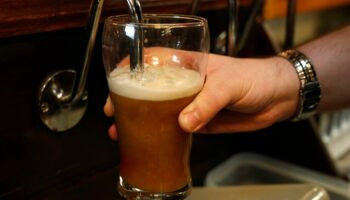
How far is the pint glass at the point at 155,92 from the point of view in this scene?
56 centimetres

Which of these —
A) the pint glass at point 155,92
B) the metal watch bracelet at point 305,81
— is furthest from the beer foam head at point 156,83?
the metal watch bracelet at point 305,81

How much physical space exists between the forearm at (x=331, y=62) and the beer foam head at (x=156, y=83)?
0.34m

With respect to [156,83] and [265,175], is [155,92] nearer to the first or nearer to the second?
[156,83]

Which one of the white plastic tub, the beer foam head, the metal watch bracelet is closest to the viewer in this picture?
the beer foam head

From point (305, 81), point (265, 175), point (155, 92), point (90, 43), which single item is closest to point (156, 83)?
point (155, 92)

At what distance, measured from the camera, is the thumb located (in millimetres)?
573

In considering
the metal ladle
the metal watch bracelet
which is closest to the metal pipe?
the metal ladle

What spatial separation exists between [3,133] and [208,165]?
1.79ft

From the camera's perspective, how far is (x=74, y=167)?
76cm

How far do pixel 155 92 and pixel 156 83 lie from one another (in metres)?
0.01

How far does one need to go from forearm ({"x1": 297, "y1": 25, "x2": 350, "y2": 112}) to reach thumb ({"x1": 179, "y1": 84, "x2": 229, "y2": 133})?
0.31 metres

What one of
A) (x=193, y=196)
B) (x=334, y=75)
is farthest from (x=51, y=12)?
(x=334, y=75)

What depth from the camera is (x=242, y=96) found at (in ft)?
2.34

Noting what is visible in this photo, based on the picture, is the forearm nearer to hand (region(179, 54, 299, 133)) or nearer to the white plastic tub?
hand (region(179, 54, 299, 133))
